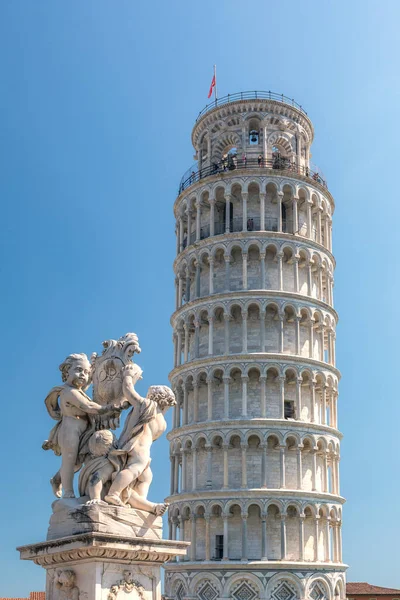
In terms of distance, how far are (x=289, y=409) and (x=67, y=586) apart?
1962 inches

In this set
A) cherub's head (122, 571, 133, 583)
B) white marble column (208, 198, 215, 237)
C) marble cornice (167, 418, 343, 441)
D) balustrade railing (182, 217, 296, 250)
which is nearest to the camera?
cherub's head (122, 571, 133, 583)

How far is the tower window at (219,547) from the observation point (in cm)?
5469

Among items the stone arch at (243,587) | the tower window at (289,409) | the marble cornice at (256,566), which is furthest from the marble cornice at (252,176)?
the stone arch at (243,587)

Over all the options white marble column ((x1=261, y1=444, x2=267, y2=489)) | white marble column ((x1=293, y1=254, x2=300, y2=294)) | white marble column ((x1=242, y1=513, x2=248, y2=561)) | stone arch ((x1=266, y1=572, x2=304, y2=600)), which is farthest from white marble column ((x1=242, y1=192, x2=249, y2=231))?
stone arch ((x1=266, y1=572, x2=304, y2=600))

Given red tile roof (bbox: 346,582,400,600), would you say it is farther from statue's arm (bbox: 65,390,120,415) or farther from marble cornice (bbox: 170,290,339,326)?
statue's arm (bbox: 65,390,120,415)

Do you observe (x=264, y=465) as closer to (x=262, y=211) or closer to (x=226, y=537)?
(x=226, y=537)

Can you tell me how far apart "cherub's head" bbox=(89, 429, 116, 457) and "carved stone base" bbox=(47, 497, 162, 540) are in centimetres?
54

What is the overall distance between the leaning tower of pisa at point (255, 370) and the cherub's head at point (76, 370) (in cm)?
4604

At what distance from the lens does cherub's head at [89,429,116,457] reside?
948 centimetres

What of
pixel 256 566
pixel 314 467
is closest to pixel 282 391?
pixel 314 467

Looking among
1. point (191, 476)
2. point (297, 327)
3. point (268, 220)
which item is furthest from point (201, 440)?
point (268, 220)

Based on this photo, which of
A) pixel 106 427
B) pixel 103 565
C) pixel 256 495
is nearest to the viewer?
pixel 103 565

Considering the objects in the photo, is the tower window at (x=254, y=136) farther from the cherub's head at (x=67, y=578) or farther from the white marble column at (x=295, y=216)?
the cherub's head at (x=67, y=578)

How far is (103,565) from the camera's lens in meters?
8.85
